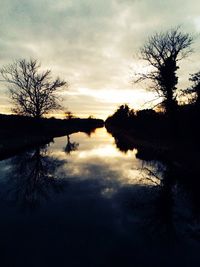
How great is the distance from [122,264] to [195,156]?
14738 millimetres

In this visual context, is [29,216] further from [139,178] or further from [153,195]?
[139,178]

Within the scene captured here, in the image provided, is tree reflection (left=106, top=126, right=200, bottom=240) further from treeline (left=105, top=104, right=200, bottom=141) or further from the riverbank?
the riverbank

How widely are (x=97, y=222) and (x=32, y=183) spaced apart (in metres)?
6.67

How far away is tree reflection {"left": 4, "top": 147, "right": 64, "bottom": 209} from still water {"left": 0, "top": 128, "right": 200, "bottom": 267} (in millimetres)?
44

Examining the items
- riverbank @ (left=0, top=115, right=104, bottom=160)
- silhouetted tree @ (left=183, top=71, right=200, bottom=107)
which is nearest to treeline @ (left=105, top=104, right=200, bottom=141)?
silhouetted tree @ (left=183, top=71, right=200, bottom=107)

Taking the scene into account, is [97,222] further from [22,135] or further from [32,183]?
[22,135]

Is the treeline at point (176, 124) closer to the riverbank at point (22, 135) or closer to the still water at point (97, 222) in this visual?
the still water at point (97, 222)

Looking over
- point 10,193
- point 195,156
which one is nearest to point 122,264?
point 10,193

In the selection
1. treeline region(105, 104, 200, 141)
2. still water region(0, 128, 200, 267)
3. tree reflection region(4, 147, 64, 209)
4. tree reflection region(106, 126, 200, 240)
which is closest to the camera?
still water region(0, 128, 200, 267)

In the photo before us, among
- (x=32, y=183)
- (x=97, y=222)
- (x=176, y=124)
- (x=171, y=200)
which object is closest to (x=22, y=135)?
(x=176, y=124)

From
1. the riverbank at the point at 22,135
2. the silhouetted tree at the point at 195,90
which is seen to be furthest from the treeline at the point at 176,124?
the riverbank at the point at 22,135

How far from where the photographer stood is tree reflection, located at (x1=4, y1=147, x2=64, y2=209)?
1159 cm

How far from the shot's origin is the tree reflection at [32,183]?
11.6m

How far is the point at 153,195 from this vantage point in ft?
40.2
